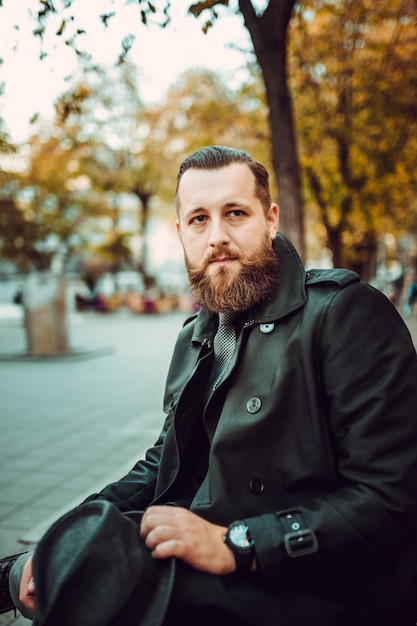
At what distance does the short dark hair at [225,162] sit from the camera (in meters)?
2.08

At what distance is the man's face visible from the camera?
2.06 meters

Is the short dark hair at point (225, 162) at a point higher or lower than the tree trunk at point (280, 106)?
lower

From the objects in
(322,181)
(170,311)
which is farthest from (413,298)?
(170,311)

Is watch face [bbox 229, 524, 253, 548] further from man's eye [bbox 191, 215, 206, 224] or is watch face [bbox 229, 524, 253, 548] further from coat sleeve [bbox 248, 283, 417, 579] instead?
man's eye [bbox 191, 215, 206, 224]

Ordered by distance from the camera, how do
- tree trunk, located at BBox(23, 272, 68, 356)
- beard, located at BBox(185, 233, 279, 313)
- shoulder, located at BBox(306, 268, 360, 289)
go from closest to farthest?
shoulder, located at BBox(306, 268, 360, 289) → beard, located at BBox(185, 233, 279, 313) → tree trunk, located at BBox(23, 272, 68, 356)

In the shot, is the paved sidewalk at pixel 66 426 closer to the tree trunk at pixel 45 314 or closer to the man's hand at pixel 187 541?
the tree trunk at pixel 45 314

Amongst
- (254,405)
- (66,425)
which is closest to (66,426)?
(66,425)

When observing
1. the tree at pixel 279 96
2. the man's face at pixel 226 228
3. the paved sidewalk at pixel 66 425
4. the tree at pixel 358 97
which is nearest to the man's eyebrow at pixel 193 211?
the man's face at pixel 226 228

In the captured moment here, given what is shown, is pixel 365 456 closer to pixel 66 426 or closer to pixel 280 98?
pixel 66 426

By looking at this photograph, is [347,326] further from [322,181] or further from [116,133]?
[116,133]

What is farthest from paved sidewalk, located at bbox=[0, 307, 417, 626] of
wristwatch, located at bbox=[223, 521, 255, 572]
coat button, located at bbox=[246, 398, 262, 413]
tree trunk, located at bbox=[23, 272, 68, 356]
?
coat button, located at bbox=[246, 398, 262, 413]

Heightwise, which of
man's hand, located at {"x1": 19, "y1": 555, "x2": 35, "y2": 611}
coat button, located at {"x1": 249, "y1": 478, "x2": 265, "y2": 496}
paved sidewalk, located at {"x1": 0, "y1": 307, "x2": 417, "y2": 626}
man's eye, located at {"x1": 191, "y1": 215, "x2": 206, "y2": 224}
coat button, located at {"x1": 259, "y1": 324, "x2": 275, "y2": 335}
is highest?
man's eye, located at {"x1": 191, "y1": 215, "x2": 206, "y2": 224}

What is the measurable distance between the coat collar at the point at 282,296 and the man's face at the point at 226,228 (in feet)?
0.15

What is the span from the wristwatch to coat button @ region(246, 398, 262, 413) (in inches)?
12.7
